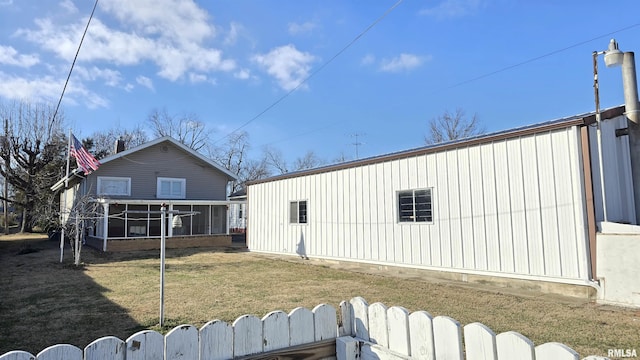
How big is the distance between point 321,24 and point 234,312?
8.32m

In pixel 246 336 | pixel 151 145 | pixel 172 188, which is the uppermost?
pixel 151 145

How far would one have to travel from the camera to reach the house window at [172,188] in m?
21.2

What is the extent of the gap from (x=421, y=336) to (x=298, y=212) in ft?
40.2

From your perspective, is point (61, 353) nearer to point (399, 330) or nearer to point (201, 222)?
point (399, 330)

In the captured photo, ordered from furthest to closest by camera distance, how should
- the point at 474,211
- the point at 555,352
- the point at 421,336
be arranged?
the point at 474,211 < the point at 421,336 < the point at 555,352

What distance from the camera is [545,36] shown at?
12.8m

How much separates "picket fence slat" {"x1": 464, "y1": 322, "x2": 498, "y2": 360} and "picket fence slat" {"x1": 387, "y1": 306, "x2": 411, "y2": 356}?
1.13 feet

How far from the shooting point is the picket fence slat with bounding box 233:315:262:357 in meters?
2.11

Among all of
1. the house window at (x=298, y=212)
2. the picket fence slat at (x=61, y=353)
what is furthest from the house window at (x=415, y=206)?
the picket fence slat at (x=61, y=353)

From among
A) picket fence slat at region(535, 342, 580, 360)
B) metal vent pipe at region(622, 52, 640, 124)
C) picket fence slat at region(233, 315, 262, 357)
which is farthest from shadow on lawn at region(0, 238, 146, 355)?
metal vent pipe at region(622, 52, 640, 124)

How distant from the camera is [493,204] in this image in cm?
845

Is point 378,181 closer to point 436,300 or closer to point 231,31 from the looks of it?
point 436,300

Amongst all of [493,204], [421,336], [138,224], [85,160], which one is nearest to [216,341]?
[421,336]

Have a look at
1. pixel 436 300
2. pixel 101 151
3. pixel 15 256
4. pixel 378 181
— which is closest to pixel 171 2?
pixel 378 181
